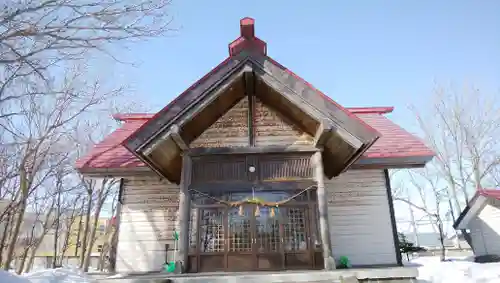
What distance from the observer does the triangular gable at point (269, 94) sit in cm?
745

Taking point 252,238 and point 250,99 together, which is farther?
point 250,99

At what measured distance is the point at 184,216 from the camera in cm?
737

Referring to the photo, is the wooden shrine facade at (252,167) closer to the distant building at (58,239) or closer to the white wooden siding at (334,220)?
the white wooden siding at (334,220)

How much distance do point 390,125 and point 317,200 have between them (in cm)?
541

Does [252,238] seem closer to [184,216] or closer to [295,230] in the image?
[295,230]

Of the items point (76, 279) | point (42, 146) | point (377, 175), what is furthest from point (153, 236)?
point (42, 146)

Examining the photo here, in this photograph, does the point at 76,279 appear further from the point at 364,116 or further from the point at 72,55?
the point at 364,116

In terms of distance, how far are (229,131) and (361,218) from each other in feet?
15.0

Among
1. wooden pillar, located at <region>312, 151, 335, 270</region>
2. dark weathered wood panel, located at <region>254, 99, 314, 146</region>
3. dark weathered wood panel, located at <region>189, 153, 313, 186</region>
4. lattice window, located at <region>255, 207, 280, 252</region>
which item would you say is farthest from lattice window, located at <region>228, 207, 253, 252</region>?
dark weathered wood panel, located at <region>254, 99, 314, 146</region>

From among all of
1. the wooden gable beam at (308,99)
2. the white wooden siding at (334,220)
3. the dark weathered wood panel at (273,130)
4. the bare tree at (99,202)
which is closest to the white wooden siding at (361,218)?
the white wooden siding at (334,220)

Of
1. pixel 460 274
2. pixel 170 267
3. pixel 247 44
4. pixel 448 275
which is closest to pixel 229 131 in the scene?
pixel 247 44

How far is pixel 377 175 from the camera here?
32.1 feet

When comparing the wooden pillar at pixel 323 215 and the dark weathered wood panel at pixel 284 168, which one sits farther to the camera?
the dark weathered wood panel at pixel 284 168

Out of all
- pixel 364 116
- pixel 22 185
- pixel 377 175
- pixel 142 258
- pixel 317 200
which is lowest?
pixel 142 258
